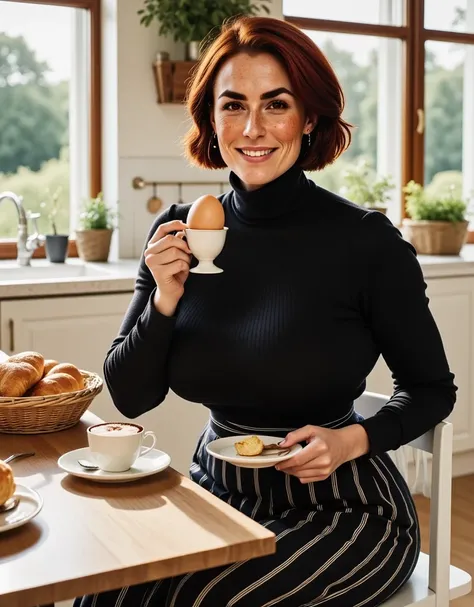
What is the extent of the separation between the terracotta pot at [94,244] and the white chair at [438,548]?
2129mm

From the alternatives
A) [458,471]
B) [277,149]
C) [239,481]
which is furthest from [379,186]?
[239,481]

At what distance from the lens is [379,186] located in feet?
13.4

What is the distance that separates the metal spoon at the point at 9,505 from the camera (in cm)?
121

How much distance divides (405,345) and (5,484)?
0.76m

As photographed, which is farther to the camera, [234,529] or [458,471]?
[458,471]

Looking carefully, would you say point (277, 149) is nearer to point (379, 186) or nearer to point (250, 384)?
point (250, 384)

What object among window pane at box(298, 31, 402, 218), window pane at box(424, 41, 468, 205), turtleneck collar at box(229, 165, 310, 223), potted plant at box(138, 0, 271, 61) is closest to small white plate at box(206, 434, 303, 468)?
turtleneck collar at box(229, 165, 310, 223)

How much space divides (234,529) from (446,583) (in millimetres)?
593

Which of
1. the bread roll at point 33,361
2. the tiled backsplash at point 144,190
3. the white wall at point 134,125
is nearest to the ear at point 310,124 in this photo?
the bread roll at point 33,361

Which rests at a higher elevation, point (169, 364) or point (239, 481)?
point (169, 364)

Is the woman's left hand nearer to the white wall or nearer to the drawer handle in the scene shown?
the drawer handle

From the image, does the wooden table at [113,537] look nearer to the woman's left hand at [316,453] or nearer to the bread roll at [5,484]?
the bread roll at [5,484]

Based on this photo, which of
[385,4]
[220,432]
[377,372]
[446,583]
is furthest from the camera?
[385,4]

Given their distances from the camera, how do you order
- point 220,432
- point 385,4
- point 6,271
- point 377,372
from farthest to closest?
point 385,4, point 377,372, point 6,271, point 220,432
